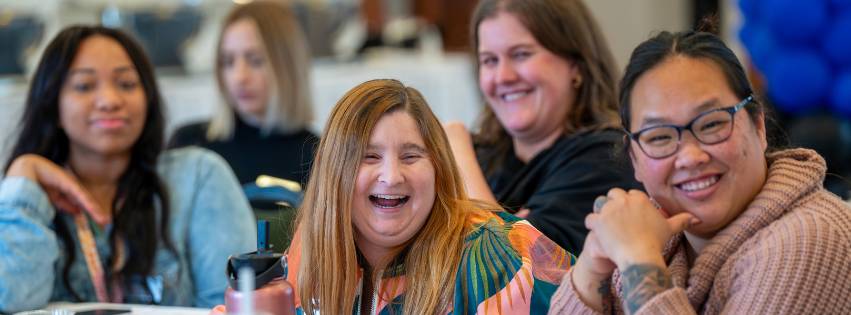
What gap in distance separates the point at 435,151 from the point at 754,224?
0.54 m

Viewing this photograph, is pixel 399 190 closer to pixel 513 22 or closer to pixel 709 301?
pixel 709 301

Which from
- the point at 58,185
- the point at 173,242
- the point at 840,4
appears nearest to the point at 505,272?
the point at 173,242

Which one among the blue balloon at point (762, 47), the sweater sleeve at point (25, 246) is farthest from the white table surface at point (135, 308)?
the blue balloon at point (762, 47)

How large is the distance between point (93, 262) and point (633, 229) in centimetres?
149

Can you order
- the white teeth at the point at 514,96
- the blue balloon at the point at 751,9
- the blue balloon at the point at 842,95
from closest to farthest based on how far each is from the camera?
the white teeth at the point at 514,96
the blue balloon at the point at 842,95
the blue balloon at the point at 751,9

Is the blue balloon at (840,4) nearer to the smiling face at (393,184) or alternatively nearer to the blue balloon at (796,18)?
the blue balloon at (796,18)

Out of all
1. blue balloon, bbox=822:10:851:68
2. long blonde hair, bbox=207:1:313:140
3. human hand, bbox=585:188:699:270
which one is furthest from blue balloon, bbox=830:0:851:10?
human hand, bbox=585:188:699:270

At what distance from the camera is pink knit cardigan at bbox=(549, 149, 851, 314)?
1380 mm

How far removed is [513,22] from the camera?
8.41 ft

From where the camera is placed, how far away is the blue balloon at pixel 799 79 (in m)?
5.30

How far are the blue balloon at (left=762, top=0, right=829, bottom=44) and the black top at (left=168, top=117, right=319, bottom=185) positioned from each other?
253 centimetres

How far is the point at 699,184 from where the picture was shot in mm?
1497

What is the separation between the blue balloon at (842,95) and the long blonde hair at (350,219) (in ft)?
12.7

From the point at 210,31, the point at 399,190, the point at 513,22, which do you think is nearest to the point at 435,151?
the point at 399,190
